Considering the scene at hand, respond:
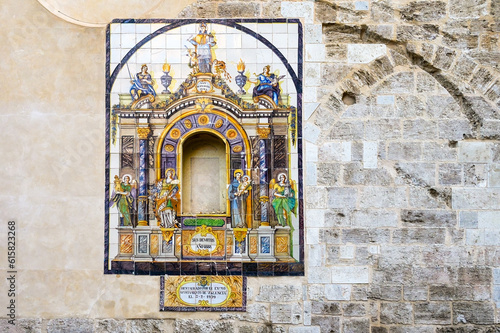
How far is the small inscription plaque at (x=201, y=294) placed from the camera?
680cm

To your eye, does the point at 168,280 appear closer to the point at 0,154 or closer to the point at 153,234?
the point at 153,234

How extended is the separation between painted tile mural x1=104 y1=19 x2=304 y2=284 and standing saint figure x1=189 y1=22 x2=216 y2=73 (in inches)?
0.5

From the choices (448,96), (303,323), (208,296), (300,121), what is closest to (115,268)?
(208,296)

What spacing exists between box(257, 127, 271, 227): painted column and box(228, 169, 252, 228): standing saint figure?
0.16 meters

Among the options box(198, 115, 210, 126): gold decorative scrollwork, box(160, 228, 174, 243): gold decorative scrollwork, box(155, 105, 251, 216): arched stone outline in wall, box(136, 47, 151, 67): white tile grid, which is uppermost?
box(136, 47, 151, 67): white tile grid

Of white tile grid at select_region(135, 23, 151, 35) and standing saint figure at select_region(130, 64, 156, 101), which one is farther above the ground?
white tile grid at select_region(135, 23, 151, 35)

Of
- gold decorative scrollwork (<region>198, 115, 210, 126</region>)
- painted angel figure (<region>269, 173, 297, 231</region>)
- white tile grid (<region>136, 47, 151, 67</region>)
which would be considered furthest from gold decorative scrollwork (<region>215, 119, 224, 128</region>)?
white tile grid (<region>136, 47, 151, 67</region>)

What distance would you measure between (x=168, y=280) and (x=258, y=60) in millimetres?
2828

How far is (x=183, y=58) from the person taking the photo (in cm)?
694

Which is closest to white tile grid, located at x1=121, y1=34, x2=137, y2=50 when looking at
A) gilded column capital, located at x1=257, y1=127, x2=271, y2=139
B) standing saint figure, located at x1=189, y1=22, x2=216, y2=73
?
standing saint figure, located at x1=189, y1=22, x2=216, y2=73

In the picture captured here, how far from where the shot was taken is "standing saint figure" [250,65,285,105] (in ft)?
22.6

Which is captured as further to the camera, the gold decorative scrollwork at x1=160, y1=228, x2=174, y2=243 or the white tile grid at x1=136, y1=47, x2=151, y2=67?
the white tile grid at x1=136, y1=47, x2=151, y2=67

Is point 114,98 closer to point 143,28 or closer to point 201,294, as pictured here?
point 143,28

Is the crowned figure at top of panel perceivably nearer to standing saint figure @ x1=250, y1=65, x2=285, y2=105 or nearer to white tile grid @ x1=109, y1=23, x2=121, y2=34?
standing saint figure @ x1=250, y1=65, x2=285, y2=105
